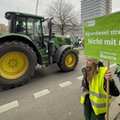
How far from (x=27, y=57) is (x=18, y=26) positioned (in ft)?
4.29

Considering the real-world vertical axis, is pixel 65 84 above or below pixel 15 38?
below

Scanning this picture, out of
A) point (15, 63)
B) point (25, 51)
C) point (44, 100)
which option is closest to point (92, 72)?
point (44, 100)

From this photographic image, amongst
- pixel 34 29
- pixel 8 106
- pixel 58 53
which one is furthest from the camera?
pixel 58 53

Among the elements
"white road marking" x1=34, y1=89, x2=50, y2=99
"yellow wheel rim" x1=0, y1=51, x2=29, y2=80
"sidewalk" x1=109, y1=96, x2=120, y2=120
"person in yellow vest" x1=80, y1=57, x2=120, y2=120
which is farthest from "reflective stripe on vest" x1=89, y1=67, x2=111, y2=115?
"yellow wheel rim" x1=0, y1=51, x2=29, y2=80

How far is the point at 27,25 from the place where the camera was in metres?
6.06

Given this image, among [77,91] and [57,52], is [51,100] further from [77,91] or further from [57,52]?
[57,52]

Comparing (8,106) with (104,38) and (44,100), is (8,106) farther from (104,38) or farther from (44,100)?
(104,38)

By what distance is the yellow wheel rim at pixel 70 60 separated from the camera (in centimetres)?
696

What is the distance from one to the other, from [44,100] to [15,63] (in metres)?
1.87

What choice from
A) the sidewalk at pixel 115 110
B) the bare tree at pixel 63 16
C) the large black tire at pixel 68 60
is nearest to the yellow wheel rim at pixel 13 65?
the large black tire at pixel 68 60

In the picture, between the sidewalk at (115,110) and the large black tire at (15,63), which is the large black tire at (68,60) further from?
the sidewalk at (115,110)

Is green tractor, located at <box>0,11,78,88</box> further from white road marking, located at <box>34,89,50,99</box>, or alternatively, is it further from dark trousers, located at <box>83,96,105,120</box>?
dark trousers, located at <box>83,96,105,120</box>

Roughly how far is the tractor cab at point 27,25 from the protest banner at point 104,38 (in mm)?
3985

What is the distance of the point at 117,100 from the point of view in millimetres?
3766
